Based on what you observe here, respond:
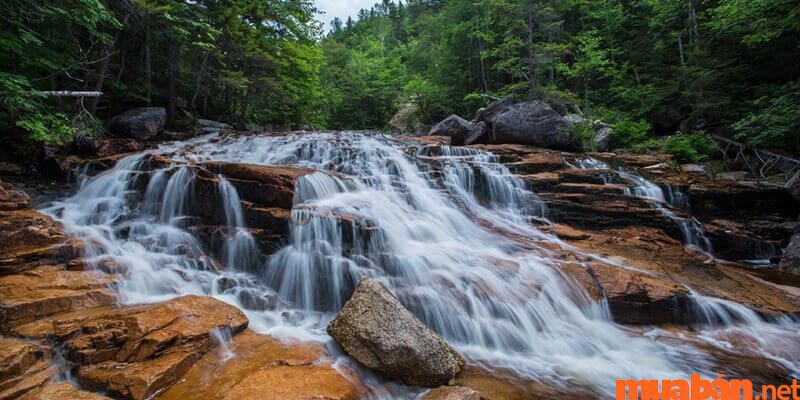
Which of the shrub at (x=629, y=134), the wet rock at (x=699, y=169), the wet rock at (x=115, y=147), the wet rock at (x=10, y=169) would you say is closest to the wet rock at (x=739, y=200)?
the wet rock at (x=699, y=169)

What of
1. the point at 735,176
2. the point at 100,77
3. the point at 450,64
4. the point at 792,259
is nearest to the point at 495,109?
the point at 735,176

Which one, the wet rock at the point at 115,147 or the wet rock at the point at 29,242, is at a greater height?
the wet rock at the point at 115,147

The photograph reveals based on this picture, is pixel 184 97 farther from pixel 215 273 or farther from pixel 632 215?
pixel 632 215

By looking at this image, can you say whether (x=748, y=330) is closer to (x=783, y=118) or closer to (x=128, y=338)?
(x=783, y=118)

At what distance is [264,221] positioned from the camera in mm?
6254

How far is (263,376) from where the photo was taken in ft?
10.3

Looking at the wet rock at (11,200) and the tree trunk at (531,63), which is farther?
the tree trunk at (531,63)

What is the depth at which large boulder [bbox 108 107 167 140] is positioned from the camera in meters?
11.6

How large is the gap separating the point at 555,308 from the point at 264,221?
5.19m

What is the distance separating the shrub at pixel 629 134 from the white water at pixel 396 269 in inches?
291

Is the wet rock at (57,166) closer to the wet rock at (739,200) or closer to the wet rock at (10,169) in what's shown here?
the wet rock at (10,169)

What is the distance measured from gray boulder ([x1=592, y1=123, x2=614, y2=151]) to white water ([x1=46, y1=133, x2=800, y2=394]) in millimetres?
6735

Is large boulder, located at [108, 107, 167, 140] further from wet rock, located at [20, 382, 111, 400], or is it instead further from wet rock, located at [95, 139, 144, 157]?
wet rock, located at [20, 382, 111, 400]

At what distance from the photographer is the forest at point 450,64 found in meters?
8.29
